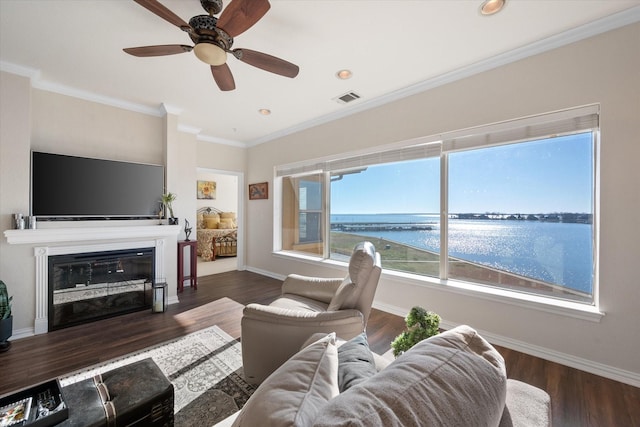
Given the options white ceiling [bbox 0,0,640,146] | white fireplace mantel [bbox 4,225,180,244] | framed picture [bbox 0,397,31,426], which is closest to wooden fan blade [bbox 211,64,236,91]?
white ceiling [bbox 0,0,640,146]

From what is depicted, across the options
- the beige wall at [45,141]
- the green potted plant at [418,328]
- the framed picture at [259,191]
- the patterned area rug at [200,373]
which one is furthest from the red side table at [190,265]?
the green potted plant at [418,328]

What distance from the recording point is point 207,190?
8195 millimetres

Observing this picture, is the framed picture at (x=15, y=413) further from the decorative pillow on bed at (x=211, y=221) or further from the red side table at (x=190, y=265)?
the decorative pillow on bed at (x=211, y=221)

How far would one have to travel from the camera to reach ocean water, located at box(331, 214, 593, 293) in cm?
227

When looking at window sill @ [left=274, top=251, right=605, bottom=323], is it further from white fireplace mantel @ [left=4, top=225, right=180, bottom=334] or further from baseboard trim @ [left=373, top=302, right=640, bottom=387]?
white fireplace mantel @ [left=4, top=225, right=180, bottom=334]

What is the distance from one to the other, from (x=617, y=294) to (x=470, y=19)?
2402 millimetres

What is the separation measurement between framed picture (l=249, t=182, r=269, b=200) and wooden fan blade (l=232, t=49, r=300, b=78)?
3.07 meters

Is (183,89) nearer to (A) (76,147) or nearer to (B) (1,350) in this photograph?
(A) (76,147)

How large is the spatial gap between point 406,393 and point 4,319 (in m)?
3.71

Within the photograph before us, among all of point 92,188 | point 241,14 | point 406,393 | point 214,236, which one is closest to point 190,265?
point 92,188

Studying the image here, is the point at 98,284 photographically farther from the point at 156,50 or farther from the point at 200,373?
the point at 156,50

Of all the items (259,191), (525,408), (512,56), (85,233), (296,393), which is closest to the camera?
(296,393)

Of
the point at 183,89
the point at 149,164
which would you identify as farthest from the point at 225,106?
the point at 149,164

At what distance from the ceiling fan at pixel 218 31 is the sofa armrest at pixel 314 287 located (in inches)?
73.3
